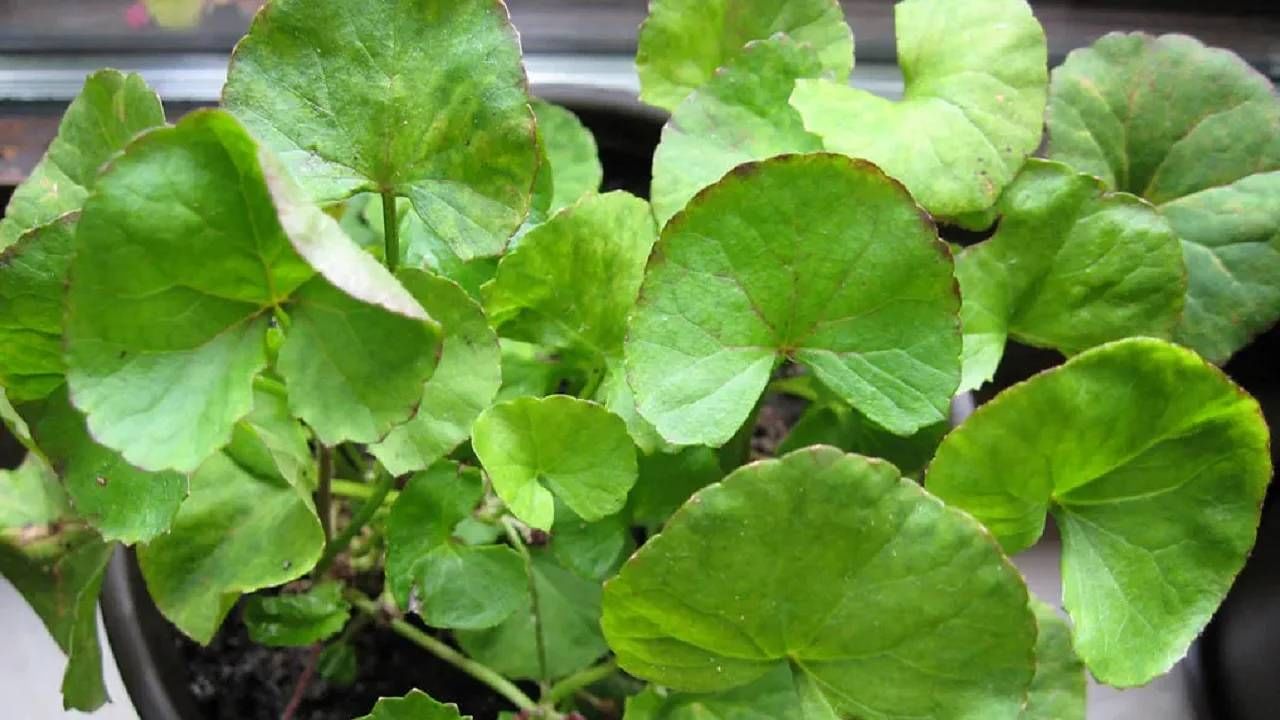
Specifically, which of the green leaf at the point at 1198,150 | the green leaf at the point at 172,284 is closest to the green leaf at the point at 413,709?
the green leaf at the point at 172,284

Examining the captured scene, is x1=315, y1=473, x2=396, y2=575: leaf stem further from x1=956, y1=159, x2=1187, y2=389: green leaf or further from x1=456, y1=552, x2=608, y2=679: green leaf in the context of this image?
x1=956, y1=159, x2=1187, y2=389: green leaf

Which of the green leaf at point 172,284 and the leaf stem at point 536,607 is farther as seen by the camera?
the leaf stem at point 536,607

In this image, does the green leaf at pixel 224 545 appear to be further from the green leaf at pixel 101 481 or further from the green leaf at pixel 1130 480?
the green leaf at pixel 1130 480

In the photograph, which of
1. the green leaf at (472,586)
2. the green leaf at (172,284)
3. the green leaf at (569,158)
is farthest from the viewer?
the green leaf at (569,158)

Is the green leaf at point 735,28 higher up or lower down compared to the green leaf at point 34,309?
higher up

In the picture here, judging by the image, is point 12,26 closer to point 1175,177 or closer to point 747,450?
point 747,450

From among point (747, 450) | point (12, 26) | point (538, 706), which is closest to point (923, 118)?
point (747, 450)
